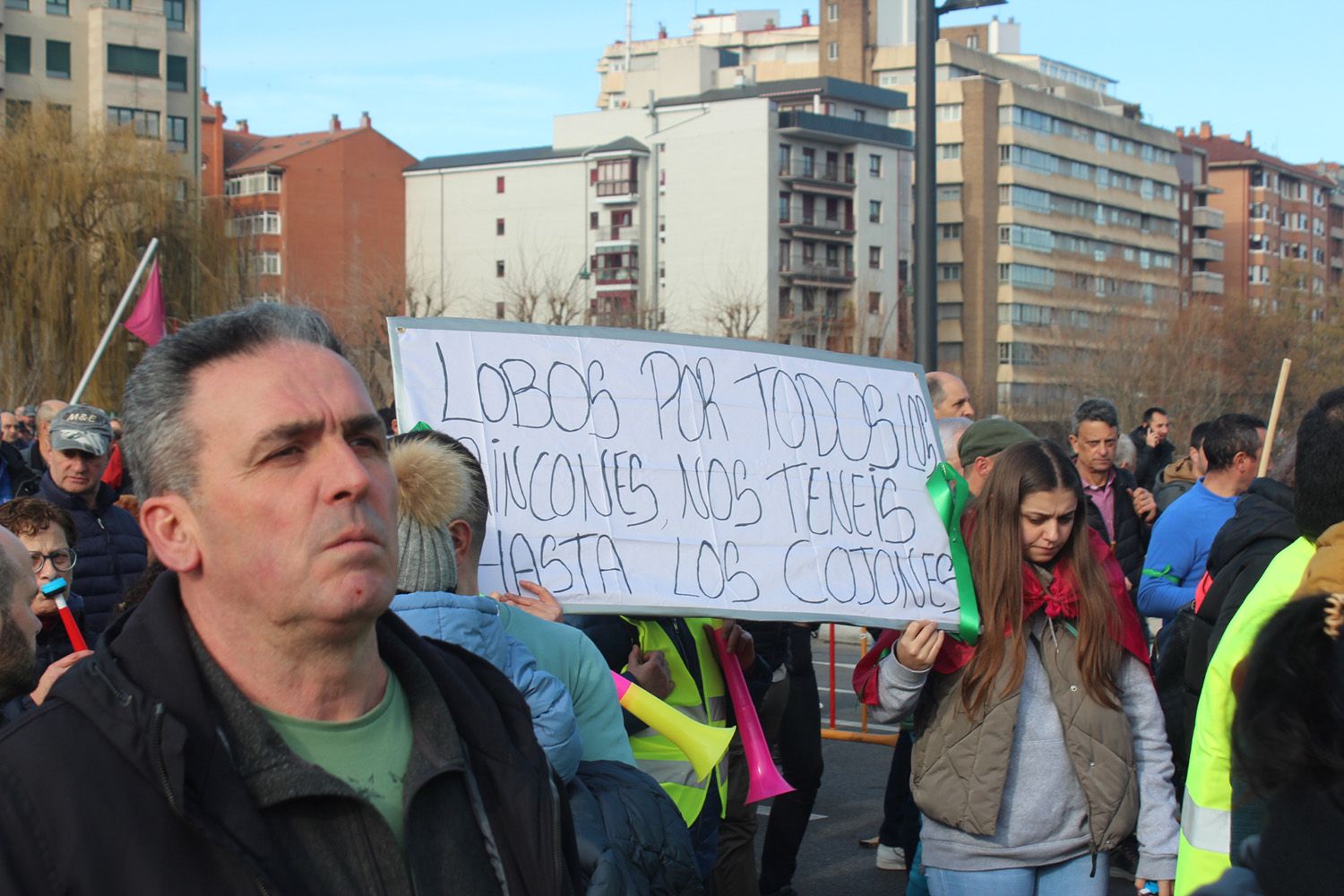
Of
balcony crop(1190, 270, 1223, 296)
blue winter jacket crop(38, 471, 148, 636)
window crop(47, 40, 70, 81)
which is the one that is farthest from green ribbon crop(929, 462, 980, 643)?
balcony crop(1190, 270, 1223, 296)

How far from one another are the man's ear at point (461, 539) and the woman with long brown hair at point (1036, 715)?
142 cm

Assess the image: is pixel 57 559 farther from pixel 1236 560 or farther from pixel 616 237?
pixel 616 237

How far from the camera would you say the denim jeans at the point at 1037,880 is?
13.6 feet

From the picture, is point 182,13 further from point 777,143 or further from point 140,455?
point 140,455

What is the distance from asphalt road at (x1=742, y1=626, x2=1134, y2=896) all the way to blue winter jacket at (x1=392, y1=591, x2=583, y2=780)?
401 cm

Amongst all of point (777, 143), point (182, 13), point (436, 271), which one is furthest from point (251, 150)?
point (777, 143)

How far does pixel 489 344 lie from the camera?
430 centimetres

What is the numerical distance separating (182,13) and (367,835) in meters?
72.4

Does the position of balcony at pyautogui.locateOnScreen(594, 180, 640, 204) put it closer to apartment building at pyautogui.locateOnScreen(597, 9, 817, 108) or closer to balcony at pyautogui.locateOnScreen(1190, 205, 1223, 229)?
apartment building at pyautogui.locateOnScreen(597, 9, 817, 108)

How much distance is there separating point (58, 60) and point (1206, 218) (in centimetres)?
8048

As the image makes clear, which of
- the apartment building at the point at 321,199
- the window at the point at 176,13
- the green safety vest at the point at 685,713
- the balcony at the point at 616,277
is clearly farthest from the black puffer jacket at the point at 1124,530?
the balcony at the point at 616,277

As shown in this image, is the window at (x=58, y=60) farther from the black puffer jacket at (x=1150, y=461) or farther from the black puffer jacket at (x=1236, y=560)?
the black puffer jacket at (x=1236, y=560)

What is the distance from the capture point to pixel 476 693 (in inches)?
86.0

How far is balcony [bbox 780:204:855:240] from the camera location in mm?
81562
